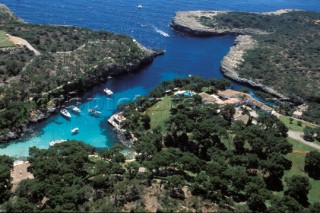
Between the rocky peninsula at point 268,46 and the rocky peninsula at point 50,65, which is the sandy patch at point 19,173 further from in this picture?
the rocky peninsula at point 268,46

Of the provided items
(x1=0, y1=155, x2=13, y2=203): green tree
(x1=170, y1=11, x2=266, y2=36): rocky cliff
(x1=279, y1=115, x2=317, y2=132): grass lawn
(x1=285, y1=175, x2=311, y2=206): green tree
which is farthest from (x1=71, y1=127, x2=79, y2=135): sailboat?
(x1=170, y1=11, x2=266, y2=36): rocky cliff

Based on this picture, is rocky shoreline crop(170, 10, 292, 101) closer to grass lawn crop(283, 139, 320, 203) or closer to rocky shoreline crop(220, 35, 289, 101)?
rocky shoreline crop(220, 35, 289, 101)

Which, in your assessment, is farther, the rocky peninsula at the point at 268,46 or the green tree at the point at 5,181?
the rocky peninsula at the point at 268,46

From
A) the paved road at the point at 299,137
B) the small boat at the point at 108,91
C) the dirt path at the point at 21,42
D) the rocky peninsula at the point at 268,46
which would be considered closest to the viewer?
the paved road at the point at 299,137

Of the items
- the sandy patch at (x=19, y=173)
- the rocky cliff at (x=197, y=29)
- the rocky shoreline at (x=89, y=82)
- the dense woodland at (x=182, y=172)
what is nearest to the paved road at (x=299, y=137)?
the dense woodland at (x=182, y=172)

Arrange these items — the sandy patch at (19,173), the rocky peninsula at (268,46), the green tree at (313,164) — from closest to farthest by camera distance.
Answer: the sandy patch at (19,173), the green tree at (313,164), the rocky peninsula at (268,46)

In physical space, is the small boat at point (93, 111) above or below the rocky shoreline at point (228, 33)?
below

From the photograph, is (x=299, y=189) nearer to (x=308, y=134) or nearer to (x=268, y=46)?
(x=308, y=134)
